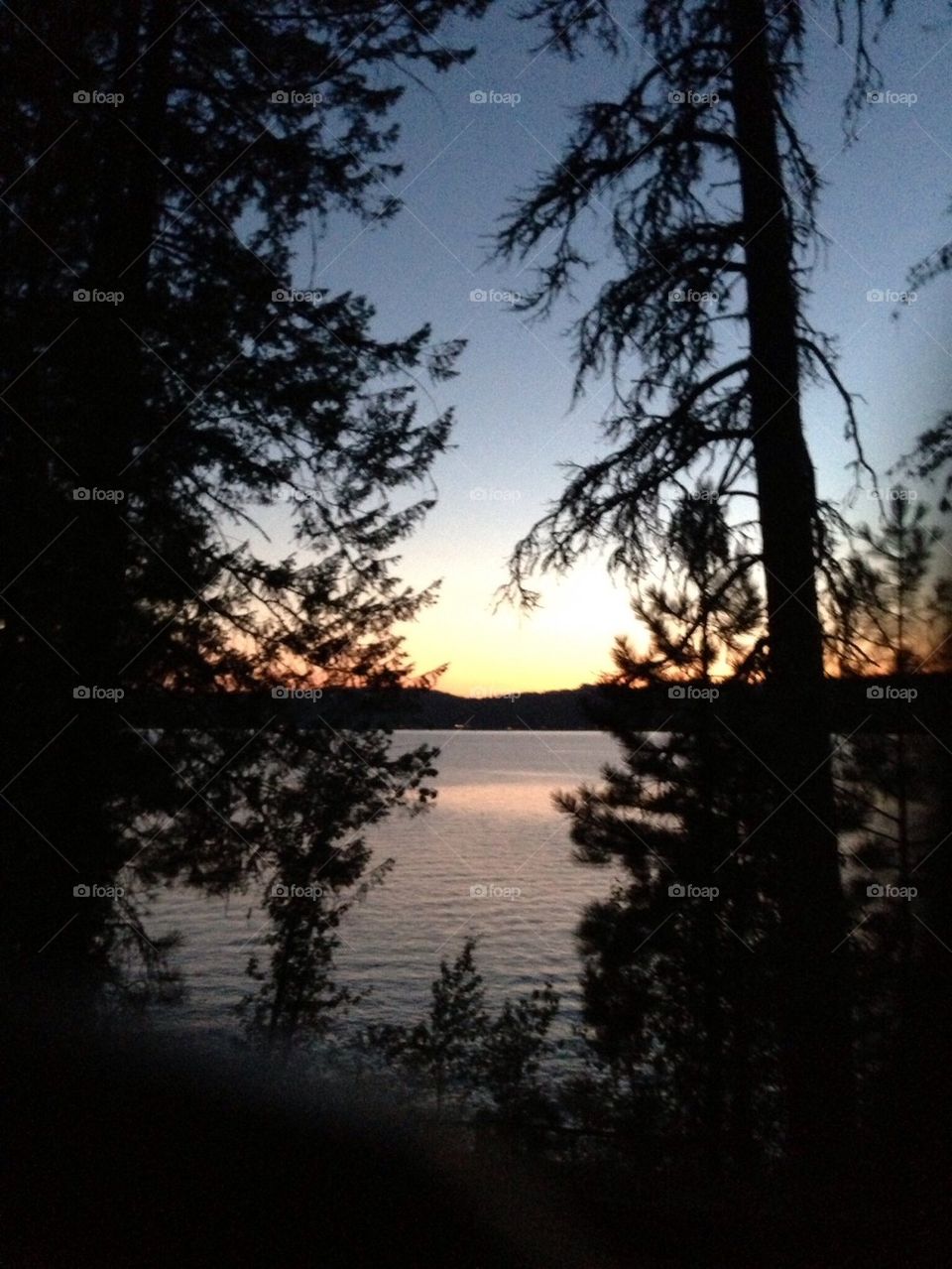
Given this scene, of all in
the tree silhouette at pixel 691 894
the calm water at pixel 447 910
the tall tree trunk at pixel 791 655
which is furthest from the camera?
the calm water at pixel 447 910

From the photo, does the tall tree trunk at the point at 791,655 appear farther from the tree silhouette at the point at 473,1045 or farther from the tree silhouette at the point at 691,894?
the tree silhouette at the point at 473,1045

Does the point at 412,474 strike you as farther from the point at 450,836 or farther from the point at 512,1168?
the point at 512,1168

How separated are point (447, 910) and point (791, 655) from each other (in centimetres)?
279

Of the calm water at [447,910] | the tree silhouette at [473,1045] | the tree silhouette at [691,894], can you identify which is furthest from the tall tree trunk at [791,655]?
the tree silhouette at [473,1045]

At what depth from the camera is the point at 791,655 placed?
165 inches

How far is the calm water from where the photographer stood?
4570 millimetres

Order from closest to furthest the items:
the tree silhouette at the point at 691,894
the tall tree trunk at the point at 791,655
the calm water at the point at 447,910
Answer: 1. the tall tree trunk at the point at 791,655
2. the tree silhouette at the point at 691,894
3. the calm water at the point at 447,910

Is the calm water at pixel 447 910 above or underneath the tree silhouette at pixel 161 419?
underneath

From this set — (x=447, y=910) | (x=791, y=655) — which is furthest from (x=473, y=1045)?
(x=791, y=655)

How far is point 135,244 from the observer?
16.5ft

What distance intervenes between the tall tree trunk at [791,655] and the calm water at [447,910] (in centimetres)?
91

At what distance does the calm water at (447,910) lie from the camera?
15.0 feet

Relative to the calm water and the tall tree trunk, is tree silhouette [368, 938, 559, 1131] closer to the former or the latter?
the calm water

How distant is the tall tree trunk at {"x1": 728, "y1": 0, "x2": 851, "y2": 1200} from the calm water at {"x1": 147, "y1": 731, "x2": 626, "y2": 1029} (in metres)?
0.91
